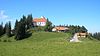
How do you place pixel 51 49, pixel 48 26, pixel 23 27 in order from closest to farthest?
pixel 51 49 < pixel 23 27 < pixel 48 26

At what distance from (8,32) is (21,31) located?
13.8 meters

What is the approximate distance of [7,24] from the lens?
14512 centimetres

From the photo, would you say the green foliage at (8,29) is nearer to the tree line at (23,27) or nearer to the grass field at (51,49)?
the tree line at (23,27)

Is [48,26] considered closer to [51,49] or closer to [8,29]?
[8,29]

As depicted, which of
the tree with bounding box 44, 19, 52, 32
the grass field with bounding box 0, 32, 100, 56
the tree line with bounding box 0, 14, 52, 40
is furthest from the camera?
the tree with bounding box 44, 19, 52, 32

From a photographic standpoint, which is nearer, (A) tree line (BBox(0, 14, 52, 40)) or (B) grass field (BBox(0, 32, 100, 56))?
(B) grass field (BBox(0, 32, 100, 56))

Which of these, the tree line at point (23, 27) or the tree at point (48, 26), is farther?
the tree at point (48, 26)

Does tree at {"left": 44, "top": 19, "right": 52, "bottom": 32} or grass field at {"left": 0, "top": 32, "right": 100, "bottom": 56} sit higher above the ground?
tree at {"left": 44, "top": 19, "right": 52, "bottom": 32}

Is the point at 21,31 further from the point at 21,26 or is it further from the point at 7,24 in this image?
the point at 7,24

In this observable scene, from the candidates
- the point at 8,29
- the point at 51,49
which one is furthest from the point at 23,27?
the point at 51,49

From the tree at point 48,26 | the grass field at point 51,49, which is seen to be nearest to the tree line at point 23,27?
the tree at point 48,26

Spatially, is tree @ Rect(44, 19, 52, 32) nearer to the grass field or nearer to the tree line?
the tree line

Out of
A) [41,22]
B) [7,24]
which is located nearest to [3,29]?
[7,24]

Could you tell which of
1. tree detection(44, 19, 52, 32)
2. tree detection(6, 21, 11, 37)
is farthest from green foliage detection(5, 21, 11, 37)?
tree detection(44, 19, 52, 32)
